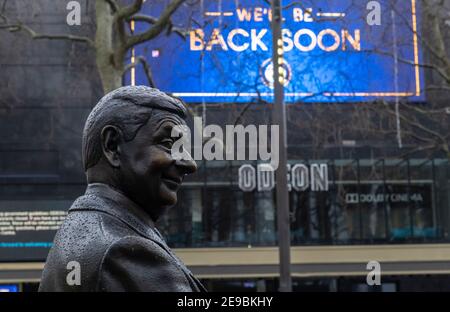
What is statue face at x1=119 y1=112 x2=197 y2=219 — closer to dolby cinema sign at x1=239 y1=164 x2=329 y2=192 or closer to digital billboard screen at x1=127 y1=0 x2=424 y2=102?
digital billboard screen at x1=127 y1=0 x2=424 y2=102

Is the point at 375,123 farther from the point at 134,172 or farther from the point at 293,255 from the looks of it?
the point at 134,172

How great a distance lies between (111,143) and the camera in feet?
7.24

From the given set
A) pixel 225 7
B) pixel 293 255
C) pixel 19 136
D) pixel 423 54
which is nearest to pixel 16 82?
pixel 19 136

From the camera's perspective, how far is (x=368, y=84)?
19266 mm

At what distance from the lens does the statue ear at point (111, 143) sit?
2201mm

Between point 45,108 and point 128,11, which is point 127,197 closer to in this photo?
point 128,11

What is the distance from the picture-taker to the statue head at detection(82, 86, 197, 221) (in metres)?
2.18

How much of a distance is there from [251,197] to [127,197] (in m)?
17.8

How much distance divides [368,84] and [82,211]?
1781cm

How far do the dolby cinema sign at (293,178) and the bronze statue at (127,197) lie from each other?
17.1 m

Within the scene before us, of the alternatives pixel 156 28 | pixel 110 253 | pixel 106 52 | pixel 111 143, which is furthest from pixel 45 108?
pixel 110 253

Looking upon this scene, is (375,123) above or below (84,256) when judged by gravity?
above

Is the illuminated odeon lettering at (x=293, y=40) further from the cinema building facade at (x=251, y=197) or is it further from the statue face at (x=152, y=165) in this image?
the statue face at (x=152, y=165)

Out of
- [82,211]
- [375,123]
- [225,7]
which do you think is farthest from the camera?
[375,123]
